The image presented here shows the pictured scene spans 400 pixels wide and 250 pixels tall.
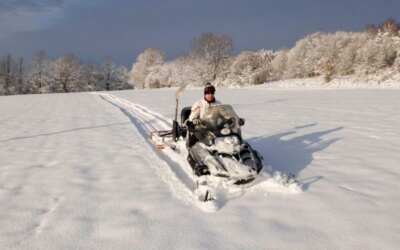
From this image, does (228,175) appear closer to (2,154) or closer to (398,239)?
(398,239)

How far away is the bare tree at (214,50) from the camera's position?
68750mm

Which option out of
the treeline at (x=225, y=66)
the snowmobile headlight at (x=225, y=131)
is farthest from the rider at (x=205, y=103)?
the treeline at (x=225, y=66)

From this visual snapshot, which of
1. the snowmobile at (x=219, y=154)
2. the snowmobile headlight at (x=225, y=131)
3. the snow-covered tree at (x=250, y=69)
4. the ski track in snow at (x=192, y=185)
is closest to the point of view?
the ski track in snow at (x=192, y=185)

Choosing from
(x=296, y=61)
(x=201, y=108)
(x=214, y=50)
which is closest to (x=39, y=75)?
(x=214, y=50)

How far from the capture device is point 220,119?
742cm

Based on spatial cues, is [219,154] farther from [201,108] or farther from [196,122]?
[201,108]

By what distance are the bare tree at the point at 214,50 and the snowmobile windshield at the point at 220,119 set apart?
6141 cm

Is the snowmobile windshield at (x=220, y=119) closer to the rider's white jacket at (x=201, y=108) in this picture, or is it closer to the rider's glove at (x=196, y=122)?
the rider's glove at (x=196, y=122)

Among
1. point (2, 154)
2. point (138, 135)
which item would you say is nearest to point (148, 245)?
point (2, 154)

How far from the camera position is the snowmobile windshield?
7.33 meters

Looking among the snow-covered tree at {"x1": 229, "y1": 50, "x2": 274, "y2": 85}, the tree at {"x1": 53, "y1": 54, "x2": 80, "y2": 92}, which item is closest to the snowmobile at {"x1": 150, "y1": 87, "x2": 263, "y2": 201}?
the snow-covered tree at {"x1": 229, "y1": 50, "x2": 274, "y2": 85}

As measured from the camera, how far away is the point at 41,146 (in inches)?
415

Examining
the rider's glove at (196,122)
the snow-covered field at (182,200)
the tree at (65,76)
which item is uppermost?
the tree at (65,76)

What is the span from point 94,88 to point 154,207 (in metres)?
81.5
